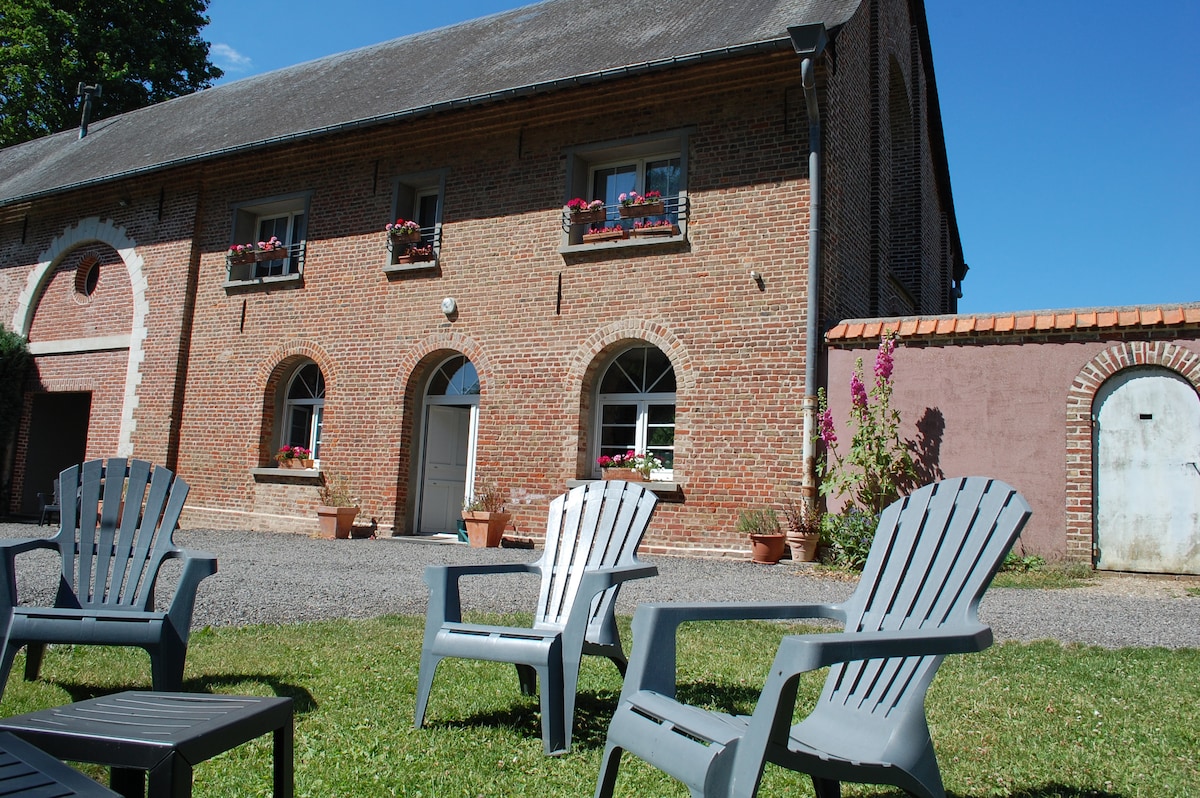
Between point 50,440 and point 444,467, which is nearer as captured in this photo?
point 444,467

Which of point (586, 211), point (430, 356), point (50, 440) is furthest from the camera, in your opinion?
point (50, 440)

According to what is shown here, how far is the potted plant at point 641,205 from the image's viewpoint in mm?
9920

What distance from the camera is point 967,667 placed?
4.16 m

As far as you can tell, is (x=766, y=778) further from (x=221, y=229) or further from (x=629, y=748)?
(x=221, y=229)

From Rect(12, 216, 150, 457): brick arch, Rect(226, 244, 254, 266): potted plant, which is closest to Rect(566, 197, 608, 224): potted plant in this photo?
Rect(226, 244, 254, 266): potted plant

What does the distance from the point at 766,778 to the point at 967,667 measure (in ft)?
6.20

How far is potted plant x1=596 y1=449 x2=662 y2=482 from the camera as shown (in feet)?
31.8

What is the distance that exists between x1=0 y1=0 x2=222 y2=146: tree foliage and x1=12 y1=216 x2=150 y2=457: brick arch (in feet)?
32.1

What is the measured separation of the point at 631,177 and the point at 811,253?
104 inches

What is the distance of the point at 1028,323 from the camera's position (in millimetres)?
8445

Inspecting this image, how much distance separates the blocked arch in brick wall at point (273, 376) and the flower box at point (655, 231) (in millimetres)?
4801

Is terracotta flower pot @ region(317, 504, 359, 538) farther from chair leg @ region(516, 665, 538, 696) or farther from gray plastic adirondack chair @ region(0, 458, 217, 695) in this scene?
chair leg @ region(516, 665, 538, 696)

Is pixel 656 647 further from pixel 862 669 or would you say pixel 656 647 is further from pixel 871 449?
pixel 871 449

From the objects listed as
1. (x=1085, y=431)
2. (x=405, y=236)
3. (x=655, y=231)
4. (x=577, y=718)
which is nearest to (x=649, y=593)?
(x=577, y=718)
